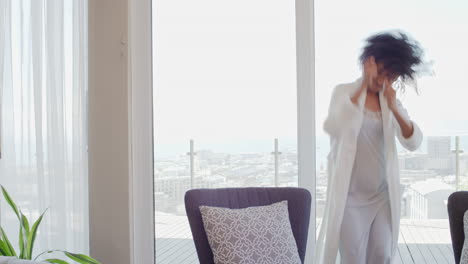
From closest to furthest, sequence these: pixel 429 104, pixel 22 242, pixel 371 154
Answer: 1. pixel 22 242
2. pixel 371 154
3. pixel 429 104

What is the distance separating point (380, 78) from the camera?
2.86m

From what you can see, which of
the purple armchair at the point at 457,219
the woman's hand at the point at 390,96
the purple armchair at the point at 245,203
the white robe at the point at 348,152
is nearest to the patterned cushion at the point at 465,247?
the purple armchair at the point at 457,219

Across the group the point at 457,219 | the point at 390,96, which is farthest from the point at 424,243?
the point at 390,96

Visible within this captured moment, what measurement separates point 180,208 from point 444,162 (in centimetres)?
167

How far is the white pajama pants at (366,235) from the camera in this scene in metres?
2.77

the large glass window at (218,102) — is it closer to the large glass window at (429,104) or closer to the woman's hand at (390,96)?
the large glass window at (429,104)

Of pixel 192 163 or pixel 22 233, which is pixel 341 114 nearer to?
pixel 192 163

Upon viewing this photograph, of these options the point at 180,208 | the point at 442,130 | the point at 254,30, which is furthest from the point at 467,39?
the point at 180,208

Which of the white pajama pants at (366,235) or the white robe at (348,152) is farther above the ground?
the white robe at (348,152)

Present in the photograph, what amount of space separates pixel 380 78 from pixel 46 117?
1775mm

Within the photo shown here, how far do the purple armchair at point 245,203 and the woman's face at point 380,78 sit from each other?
684mm

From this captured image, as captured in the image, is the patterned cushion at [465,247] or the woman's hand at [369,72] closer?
the patterned cushion at [465,247]

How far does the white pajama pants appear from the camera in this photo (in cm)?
277

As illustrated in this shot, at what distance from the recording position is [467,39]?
3189mm
